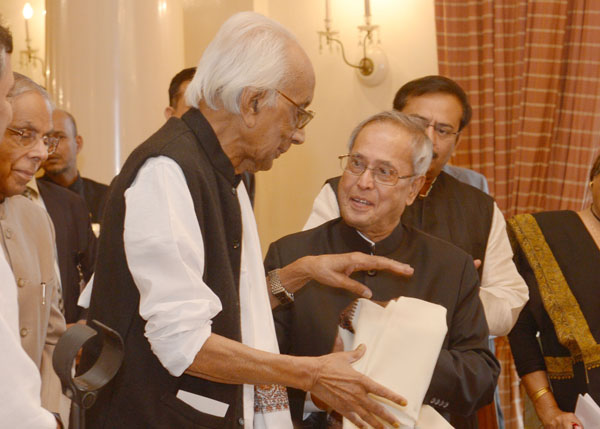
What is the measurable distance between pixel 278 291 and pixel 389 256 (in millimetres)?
392

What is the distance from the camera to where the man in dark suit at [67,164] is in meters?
4.18

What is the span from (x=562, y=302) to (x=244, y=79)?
1634mm

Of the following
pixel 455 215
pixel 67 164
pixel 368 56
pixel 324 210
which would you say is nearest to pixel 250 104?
pixel 324 210

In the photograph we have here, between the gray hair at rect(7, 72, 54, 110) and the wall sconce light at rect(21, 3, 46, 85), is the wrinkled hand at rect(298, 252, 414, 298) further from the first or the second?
the wall sconce light at rect(21, 3, 46, 85)

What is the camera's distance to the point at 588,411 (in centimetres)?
266

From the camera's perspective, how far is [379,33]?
19.1 ft

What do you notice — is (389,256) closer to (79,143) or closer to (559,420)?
(559,420)

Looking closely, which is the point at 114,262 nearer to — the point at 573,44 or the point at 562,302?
the point at 562,302

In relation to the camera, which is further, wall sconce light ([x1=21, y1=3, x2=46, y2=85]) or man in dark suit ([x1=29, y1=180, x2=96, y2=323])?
wall sconce light ([x1=21, y1=3, x2=46, y2=85])

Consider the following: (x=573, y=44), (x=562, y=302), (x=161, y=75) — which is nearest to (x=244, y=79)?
(x=562, y=302)

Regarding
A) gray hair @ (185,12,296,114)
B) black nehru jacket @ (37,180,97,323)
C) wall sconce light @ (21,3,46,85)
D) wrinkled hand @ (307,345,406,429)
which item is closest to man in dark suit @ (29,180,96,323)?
black nehru jacket @ (37,180,97,323)

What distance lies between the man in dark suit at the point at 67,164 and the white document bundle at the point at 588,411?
2.50m

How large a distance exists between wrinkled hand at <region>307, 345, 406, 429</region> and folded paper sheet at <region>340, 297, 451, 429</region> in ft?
0.25

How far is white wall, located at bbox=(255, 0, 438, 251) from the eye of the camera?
18.7 ft
